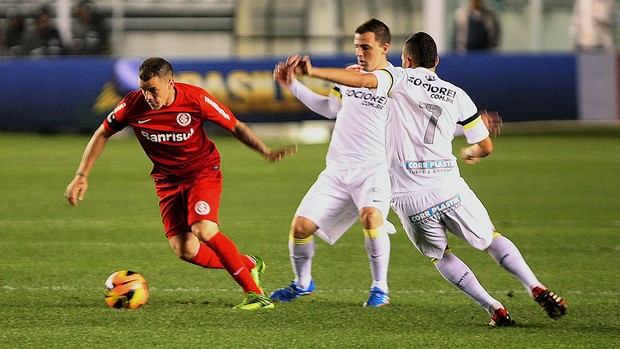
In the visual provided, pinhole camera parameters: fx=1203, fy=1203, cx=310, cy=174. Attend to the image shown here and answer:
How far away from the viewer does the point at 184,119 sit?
738 cm

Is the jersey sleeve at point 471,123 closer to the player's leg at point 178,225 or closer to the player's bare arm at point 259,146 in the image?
the player's bare arm at point 259,146

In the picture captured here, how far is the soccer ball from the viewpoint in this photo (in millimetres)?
7234

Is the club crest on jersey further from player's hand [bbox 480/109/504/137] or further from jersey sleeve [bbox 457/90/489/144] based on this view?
player's hand [bbox 480/109/504/137]

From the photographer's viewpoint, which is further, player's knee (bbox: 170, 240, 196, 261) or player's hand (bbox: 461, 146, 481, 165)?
player's knee (bbox: 170, 240, 196, 261)

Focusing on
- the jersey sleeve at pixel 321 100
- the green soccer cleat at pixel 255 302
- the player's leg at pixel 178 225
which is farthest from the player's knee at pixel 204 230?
the jersey sleeve at pixel 321 100

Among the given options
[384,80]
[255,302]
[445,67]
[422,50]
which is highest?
[422,50]

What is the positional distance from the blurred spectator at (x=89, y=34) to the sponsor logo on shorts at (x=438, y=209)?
16055 mm

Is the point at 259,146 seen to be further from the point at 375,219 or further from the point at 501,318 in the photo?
the point at 501,318

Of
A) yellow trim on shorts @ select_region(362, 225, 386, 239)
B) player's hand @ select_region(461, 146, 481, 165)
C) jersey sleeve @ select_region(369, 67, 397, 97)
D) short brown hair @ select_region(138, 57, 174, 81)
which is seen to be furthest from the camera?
yellow trim on shorts @ select_region(362, 225, 386, 239)

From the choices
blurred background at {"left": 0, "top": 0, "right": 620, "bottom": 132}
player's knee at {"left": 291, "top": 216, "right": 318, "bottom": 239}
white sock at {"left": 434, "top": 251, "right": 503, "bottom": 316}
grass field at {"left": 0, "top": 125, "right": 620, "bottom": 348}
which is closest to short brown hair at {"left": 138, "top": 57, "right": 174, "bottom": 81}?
player's knee at {"left": 291, "top": 216, "right": 318, "bottom": 239}

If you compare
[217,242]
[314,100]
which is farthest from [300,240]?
[314,100]

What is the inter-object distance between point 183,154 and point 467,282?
1.97m

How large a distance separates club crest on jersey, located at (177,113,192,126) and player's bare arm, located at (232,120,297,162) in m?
0.28

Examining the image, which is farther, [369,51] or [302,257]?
[302,257]
